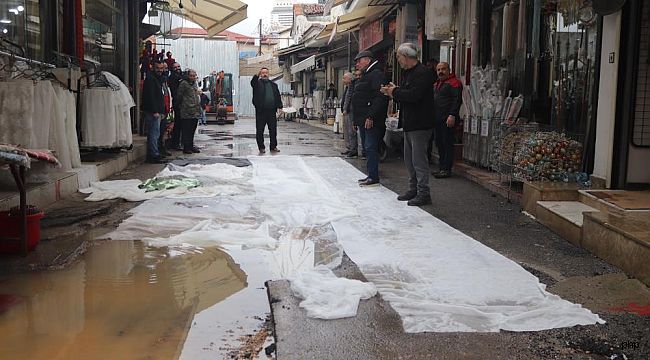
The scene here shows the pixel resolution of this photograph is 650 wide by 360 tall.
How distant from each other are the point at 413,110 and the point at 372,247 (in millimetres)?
2582

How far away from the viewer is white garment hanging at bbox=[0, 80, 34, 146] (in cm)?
689

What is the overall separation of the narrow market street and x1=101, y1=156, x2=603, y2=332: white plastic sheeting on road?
4cm

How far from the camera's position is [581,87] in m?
7.84

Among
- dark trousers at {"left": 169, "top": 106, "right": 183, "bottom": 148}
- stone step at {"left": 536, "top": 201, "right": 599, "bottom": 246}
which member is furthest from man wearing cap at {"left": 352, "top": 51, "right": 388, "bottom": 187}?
dark trousers at {"left": 169, "top": 106, "right": 183, "bottom": 148}

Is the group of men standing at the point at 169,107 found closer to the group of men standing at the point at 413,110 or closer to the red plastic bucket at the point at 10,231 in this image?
the group of men standing at the point at 413,110

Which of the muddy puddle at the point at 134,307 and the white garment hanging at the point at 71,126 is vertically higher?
the white garment hanging at the point at 71,126

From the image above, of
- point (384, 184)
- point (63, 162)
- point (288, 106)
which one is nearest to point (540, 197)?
point (384, 184)

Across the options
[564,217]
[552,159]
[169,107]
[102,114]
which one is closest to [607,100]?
[552,159]

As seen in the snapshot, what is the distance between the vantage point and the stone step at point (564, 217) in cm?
575

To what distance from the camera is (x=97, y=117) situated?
9430mm

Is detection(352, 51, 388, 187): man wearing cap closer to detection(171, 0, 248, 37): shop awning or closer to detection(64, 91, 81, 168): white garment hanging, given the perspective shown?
detection(64, 91, 81, 168): white garment hanging

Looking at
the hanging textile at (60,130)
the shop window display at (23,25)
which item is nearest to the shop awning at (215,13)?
the shop window display at (23,25)

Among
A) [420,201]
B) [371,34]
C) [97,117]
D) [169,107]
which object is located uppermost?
[371,34]

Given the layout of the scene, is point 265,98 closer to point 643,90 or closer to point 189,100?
point 189,100
